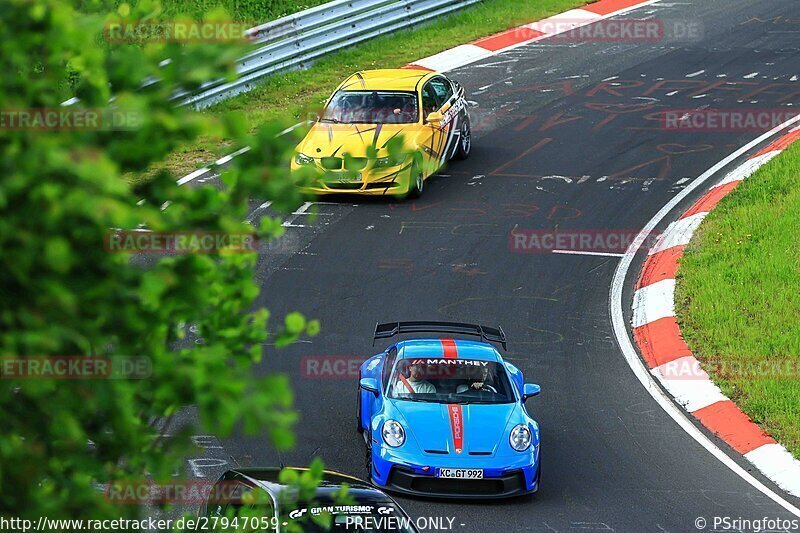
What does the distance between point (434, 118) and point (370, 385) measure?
808 cm

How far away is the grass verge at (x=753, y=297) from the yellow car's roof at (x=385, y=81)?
528cm

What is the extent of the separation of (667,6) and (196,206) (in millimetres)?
26601

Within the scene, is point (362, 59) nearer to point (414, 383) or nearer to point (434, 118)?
point (434, 118)

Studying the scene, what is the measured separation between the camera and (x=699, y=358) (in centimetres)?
1266

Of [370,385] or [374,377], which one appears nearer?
[370,385]

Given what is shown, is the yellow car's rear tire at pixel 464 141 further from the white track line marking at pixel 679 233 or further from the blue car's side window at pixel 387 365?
the blue car's side window at pixel 387 365

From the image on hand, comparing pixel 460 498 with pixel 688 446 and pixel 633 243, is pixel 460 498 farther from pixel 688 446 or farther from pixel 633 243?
pixel 633 243

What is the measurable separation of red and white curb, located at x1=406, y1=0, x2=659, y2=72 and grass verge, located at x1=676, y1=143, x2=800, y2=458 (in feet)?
26.7

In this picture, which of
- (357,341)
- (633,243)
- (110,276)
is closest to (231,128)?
(110,276)
